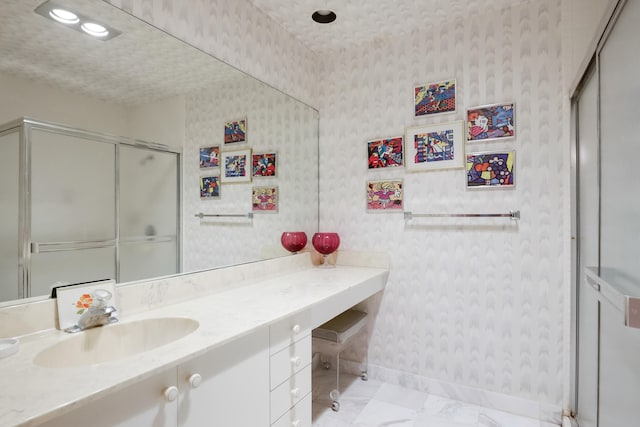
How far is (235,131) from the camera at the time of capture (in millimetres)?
1928

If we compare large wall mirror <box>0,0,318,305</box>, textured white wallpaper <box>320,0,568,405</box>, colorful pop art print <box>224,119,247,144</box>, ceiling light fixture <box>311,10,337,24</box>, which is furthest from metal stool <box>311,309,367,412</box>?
ceiling light fixture <box>311,10,337,24</box>

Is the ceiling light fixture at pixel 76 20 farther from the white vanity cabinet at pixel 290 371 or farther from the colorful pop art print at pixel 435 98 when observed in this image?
the colorful pop art print at pixel 435 98

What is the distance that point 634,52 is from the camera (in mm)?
968

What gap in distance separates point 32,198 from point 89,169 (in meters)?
0.21

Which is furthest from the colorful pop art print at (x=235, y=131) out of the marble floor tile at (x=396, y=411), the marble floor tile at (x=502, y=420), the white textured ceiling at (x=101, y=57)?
the marble floor tile at (x=502, y=420)

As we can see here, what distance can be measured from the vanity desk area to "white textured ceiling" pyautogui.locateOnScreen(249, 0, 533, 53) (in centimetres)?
161

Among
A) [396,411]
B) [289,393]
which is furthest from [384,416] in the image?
[289,393]

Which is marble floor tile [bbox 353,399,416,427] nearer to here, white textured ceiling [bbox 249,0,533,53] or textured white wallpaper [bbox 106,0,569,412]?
textured white wallpaper [bbox 106,0,569,412]

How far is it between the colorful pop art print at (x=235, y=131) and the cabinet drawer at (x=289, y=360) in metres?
1.15

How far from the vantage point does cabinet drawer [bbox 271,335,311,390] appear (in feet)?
4.27

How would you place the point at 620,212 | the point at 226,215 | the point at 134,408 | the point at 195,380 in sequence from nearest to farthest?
the point at 134,408, the point at 195,380, the point at 620,212, the point at 226,215

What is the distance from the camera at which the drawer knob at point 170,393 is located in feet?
2.91

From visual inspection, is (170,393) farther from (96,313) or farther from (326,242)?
(326,242)

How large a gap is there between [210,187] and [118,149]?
1.60 feet
